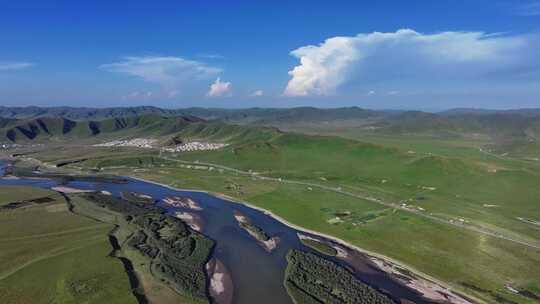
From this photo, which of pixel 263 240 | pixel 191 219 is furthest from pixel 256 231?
pixel 191 219

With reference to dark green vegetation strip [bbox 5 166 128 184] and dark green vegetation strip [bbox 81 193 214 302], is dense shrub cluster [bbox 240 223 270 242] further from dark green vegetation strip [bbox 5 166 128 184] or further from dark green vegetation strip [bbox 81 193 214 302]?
dark green vegetation strip [bbox 5 166 128 184]

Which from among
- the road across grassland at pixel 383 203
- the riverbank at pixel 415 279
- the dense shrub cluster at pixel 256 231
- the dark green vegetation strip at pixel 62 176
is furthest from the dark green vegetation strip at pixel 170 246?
the road across grassland at pixel 383 203

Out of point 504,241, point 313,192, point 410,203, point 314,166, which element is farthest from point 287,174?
point 504,241

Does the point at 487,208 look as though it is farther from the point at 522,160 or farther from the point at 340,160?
the point at 522,160

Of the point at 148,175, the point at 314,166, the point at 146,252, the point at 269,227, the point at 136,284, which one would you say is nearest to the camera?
the point at 136,284

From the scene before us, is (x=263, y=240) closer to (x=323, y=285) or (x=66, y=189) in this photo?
(x=323, y=285)

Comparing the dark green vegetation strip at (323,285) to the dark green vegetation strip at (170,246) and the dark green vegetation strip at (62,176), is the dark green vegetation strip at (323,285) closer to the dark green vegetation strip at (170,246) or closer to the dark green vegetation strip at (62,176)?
the dark green vegetation strip at (170,246)
